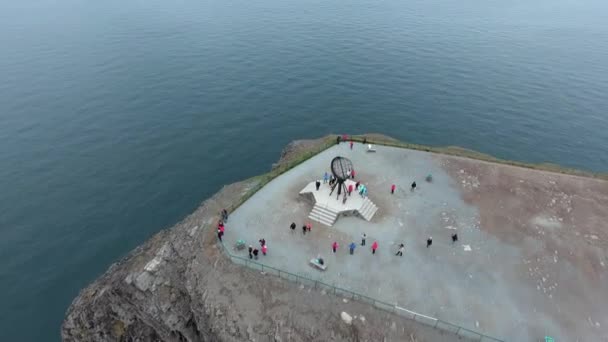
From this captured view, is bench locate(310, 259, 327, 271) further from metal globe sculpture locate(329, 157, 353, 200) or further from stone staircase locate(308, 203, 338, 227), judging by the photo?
metal globe sculpture locate(329, 157, 353, 200)

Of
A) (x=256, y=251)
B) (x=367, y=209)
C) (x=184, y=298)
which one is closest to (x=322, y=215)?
A: (x=367, y=209)

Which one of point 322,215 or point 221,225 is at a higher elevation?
point 221,225

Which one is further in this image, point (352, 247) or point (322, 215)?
point (322, 215)

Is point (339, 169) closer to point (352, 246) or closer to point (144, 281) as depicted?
point (352, 246)

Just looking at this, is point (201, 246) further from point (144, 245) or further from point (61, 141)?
point (61, 141)

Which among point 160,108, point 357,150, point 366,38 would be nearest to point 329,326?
point 357,150

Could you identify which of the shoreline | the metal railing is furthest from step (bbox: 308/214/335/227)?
the shoreline

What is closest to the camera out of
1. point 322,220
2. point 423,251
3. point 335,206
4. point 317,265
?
point 317,265

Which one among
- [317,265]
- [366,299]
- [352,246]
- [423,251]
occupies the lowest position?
[366,299]
